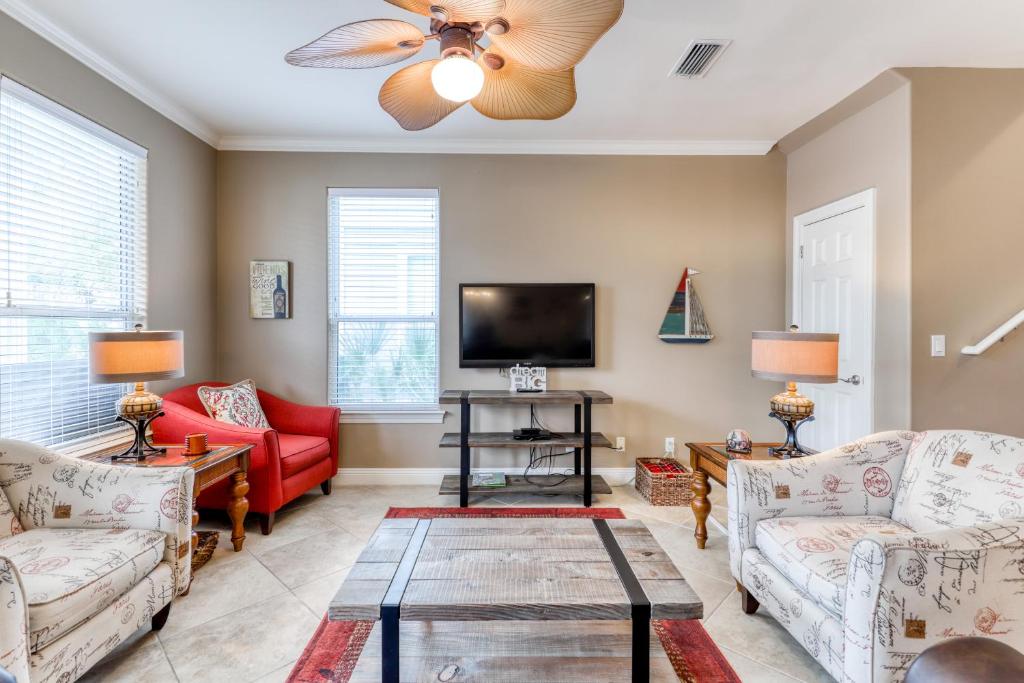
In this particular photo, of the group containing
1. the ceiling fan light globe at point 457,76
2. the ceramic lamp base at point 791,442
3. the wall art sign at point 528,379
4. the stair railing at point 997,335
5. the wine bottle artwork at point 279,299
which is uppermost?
the ceiling fan light globe at point 457,76

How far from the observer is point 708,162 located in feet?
11.7

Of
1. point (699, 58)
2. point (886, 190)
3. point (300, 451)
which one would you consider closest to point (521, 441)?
point (300, 451)

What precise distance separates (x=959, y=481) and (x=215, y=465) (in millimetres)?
3127

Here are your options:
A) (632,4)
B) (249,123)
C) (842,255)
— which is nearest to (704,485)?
(842,255)

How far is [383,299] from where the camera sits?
3576 mm

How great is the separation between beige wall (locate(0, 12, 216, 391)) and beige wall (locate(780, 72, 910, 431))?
427 centimetres

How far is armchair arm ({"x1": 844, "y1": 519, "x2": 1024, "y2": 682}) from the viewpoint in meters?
1.24

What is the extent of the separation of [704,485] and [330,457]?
2438mm

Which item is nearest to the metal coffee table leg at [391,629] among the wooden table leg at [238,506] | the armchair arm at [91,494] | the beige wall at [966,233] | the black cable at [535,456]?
the armchair arm at [91,494]

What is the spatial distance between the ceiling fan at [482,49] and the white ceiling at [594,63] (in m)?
0.73

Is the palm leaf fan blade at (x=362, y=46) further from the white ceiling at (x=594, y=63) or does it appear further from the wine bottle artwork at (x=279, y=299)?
the wine bottle artwork at (x=279, y=299)

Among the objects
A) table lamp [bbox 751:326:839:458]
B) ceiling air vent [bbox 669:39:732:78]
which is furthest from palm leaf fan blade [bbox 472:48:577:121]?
table lamp [bbox 751:326:839:458]

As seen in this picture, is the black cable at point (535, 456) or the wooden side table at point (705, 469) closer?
the wooden side table at point (705, 469)

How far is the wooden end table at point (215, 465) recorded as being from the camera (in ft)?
7.04
